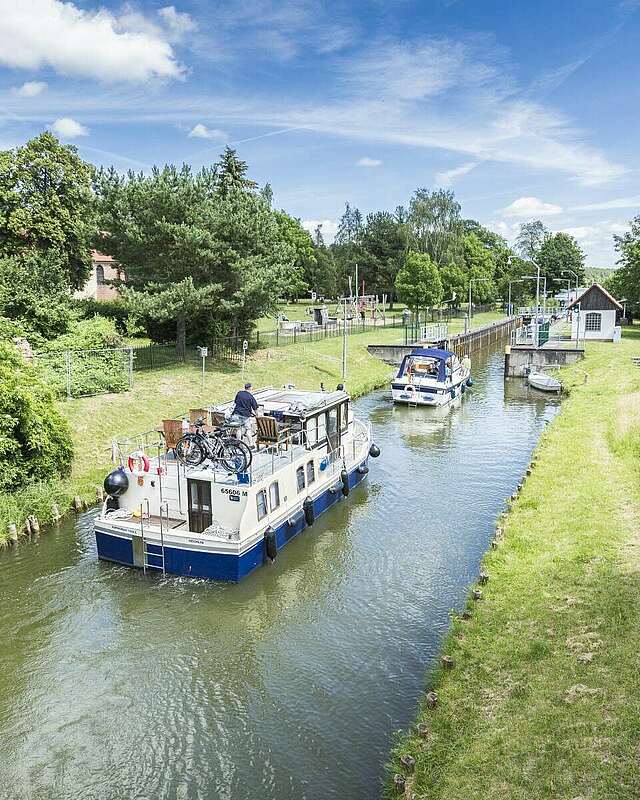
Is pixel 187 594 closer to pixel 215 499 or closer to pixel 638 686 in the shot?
pixel 215 499

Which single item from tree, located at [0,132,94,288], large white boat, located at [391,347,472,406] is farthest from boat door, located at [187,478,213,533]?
tree, located at [0,132,94,288]

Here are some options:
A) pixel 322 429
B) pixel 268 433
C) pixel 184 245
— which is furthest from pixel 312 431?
pixel 184 245

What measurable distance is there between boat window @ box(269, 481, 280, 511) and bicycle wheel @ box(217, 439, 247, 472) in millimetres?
1475

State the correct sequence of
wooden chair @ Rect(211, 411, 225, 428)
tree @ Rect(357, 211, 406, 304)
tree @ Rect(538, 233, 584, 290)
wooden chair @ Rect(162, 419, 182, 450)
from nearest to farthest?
wooden chair @ Rect(162, 419, 182, 450) < wooden chair @ Rect(211, 411, 225, 428) < tree @ Rect(357, 211, 406, 304) < tree @ Rect(538, 233, 584, 290)

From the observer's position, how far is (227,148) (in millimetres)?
71375

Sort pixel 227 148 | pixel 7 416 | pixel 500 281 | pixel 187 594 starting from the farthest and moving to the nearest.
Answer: pixel 500 281 → pixel 227 148 → pixel 7 416 → pixel 187 594

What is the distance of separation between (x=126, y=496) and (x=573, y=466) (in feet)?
53.6

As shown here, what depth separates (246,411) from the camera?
877 inches

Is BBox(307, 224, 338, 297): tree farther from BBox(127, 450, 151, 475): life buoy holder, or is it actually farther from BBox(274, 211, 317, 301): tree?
BBox(127, 450, 151, 475): life buoy holder

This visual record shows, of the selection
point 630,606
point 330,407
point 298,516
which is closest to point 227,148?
point 330,407

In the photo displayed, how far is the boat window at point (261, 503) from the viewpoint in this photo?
18859 millimetres

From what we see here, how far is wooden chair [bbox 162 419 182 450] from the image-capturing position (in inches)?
843

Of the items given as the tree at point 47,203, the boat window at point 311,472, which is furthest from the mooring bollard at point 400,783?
the tree at point 47,203

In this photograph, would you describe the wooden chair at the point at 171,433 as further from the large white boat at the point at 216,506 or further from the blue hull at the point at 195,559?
the blue hull at the point at 195,559
